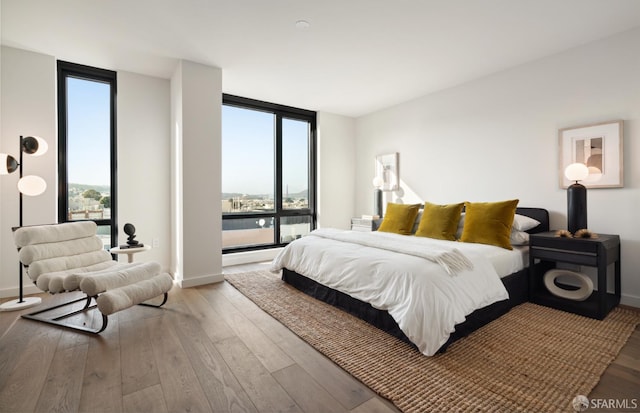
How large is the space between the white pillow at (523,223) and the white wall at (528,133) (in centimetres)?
30

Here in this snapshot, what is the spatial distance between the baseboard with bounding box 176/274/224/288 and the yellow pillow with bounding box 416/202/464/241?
2.56 meters

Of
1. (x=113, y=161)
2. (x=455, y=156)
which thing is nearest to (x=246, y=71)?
(x=113, y=161)

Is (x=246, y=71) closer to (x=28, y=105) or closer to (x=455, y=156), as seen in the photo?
(x=28, y=105)

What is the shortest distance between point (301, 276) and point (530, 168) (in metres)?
2.97

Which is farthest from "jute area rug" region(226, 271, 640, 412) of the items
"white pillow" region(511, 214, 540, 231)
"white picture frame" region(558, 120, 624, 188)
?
"white picture frame" region(558, 120, 624, 188)

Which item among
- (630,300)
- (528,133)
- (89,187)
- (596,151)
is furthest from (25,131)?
(630,300)

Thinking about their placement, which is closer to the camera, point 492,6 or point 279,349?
point 279,349

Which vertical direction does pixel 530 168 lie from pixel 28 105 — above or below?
below

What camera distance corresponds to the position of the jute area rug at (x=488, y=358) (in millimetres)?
1547

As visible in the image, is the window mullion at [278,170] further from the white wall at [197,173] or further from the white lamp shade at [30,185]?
the white lamp shade at [30,185]

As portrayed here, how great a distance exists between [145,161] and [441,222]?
3872mm

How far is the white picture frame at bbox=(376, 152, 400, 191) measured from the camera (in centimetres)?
502

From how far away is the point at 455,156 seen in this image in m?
4.21

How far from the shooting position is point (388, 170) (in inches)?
203
